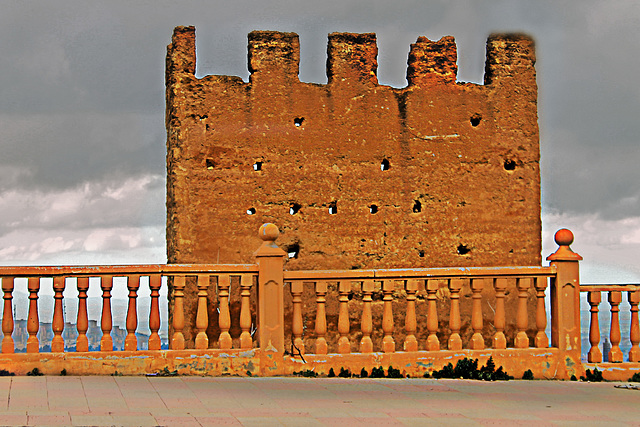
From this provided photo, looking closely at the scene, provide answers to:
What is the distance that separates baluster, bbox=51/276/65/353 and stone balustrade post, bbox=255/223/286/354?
1.92 metres

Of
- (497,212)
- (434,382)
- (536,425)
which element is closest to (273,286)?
(434,382)

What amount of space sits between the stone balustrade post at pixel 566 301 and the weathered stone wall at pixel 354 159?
10.7ft

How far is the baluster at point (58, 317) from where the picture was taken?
8203 mm

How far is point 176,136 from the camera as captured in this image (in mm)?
12211

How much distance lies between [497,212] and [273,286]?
5233 millimetres

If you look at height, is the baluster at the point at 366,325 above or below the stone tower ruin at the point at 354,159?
below

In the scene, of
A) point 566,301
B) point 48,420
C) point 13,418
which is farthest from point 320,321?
point 13,418

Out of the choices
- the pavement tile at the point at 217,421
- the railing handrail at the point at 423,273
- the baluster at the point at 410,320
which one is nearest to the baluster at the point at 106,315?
the railing handrail at the point at 423,273

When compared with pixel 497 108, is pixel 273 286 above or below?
below

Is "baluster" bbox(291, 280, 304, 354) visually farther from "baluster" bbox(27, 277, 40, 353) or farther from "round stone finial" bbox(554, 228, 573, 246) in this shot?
"round stone finial" bbox(554, 228, 573, 246)

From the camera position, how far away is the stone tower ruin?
39.9 feet

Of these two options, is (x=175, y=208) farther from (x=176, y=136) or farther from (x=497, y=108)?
(x=497, y=108)

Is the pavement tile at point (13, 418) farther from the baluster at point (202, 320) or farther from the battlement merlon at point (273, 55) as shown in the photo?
the battlement merlon at point (273, 55)

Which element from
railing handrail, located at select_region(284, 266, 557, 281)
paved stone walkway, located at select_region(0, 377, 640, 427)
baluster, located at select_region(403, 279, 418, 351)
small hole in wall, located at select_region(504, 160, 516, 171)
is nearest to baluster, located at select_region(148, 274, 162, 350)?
paved stone walkway, located at select_region(0, 377, 640, 427)
